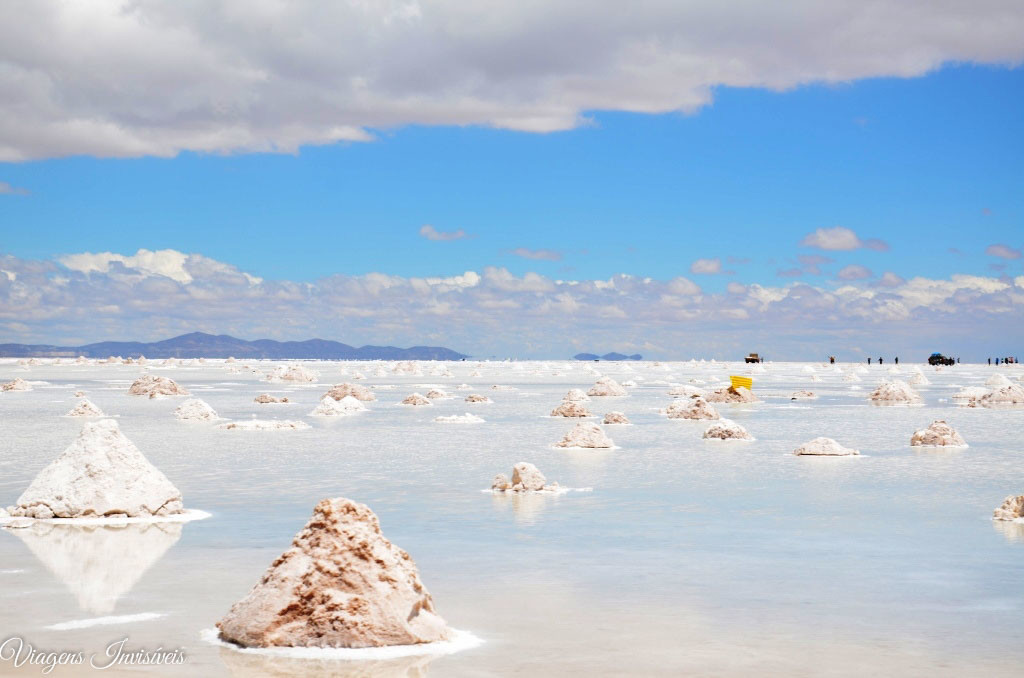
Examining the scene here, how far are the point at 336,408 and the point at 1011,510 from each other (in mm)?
19684

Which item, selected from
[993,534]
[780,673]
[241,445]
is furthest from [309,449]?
[780,673]

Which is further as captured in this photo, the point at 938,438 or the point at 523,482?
the point at 938,438

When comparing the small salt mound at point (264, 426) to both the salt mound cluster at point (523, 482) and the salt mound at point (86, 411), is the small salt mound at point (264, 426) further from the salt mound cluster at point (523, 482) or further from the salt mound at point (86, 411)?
the salt mound cluster at point (523, 482)

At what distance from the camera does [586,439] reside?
19484 millimetres

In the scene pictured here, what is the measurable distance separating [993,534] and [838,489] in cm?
349

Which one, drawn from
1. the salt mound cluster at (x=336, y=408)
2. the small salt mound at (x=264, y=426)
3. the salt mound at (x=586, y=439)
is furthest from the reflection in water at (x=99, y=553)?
the salt mound cluster at (x=336, y=408)

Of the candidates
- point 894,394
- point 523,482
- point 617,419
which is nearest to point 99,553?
point 523,482

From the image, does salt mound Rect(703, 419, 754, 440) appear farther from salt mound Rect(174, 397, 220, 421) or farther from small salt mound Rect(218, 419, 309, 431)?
salt mound Rect(174, 397, 220, 421)

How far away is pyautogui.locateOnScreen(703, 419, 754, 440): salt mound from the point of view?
21.8 meters

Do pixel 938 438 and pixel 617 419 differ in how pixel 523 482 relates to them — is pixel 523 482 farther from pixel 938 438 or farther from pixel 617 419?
pixel 617 419

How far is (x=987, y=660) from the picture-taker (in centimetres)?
629

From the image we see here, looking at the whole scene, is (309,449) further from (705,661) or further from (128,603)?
(705,661)

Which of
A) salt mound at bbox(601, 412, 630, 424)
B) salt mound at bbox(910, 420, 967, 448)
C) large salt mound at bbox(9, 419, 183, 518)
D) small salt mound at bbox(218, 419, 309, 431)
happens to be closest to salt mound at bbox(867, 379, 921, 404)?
salt mound at bbox(601, 412, 630, 424)

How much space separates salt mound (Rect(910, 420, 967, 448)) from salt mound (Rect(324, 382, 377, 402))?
17366mm
